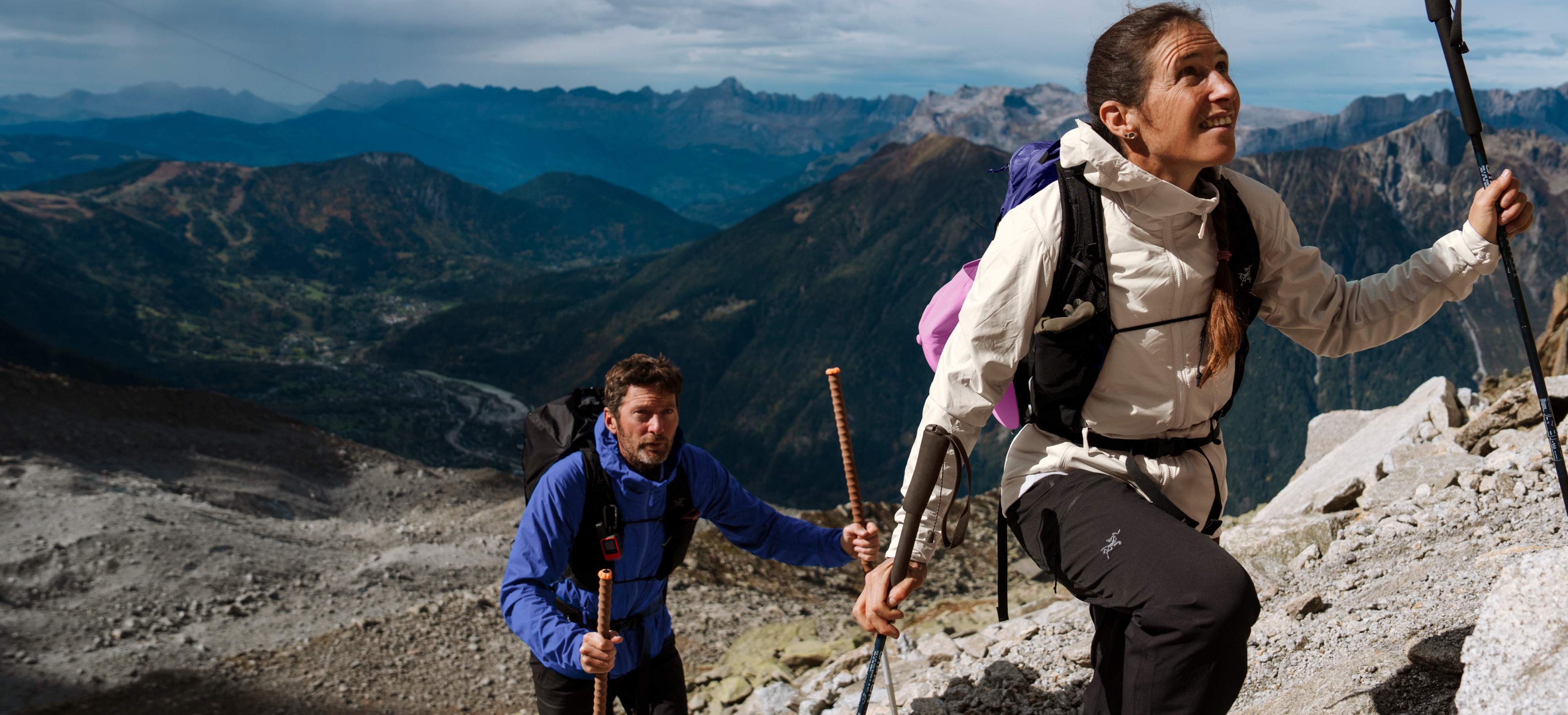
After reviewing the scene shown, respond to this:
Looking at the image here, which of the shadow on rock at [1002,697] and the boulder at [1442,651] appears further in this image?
the shadow on rock at [1002,697]

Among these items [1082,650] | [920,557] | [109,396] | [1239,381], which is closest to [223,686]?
[1082,650]

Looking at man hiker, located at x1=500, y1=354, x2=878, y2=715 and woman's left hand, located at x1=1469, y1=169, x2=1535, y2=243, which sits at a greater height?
woman's left hand, located at x1=1469, y1=169, x2=1535, y2=243

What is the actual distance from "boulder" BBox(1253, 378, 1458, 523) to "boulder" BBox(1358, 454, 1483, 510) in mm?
658

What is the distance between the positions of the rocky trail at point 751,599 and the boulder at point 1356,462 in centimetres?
6

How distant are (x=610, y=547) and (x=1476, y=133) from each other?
15.5ft

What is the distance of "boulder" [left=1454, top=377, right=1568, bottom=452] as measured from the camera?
Result: 27.8 ft

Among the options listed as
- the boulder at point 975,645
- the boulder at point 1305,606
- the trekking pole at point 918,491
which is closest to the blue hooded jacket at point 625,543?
the trekking pole at point 918,491

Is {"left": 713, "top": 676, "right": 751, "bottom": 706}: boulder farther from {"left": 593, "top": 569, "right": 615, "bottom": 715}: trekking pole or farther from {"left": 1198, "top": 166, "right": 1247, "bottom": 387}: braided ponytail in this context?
{"left": 1198, "top": 166, "right": 1247, "bottom": 387}: braided ponytail

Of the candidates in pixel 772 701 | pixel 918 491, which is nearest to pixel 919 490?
pixel 918 491

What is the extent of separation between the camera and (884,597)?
3.48 meters

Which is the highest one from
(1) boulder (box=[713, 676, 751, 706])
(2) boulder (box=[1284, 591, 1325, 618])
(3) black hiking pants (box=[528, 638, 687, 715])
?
(2) boulder (box=[1284, 591, 1325, 618])

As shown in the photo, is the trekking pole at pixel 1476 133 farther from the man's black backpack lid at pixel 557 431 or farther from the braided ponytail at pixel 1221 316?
the man's black backpack lid at pixel 557 431

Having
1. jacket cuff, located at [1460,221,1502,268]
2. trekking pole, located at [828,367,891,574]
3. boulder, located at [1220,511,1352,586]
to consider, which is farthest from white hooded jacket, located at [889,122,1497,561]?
boulder, located at [1220,511,1352,586]

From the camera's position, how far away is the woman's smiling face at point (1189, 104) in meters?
3.21
